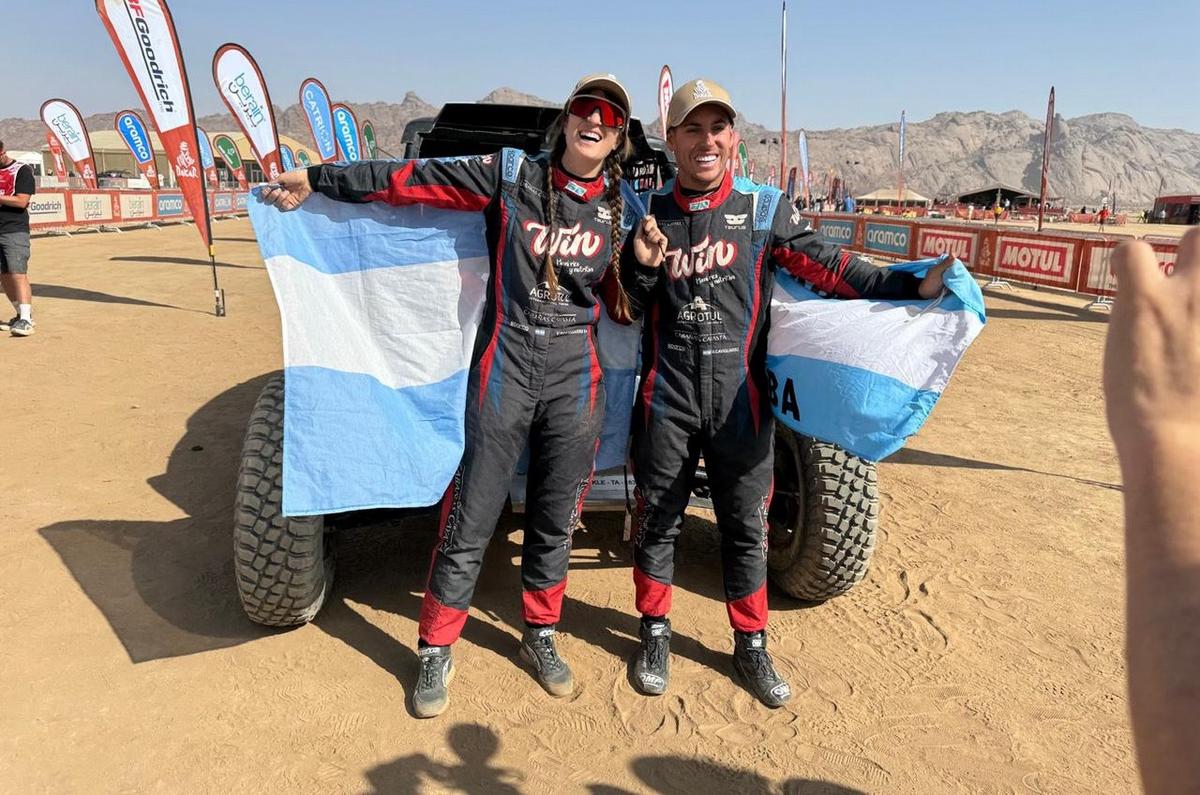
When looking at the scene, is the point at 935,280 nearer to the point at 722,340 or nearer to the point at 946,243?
the point at 722,340

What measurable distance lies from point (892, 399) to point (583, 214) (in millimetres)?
1262

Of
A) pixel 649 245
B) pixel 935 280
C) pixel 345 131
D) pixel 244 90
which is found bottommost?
pixel 935 280

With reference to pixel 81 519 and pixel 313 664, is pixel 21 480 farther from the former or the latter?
pixel 313 664

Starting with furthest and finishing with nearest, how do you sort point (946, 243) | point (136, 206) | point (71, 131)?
point (71, 131), point (136, 206), point (946, 243)

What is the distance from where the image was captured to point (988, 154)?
487 feet

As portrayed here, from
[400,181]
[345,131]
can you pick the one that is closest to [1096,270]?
[400,181]

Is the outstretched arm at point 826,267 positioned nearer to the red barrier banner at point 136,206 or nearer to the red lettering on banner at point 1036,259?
the red lettering on banner at point 1036,259

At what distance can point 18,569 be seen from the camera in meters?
3.37

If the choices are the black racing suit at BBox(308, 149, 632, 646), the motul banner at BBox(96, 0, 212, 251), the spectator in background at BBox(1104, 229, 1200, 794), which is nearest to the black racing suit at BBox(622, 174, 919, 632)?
the black racing suit at BBox(308, 149, 632, 646)

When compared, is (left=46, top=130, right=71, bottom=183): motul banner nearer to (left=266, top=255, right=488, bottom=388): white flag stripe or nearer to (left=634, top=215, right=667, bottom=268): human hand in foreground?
(left=266, top=255, right=488, bottom=388): white flag stripe

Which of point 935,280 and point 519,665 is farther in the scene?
point 519,665

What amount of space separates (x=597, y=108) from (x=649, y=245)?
1.63ft

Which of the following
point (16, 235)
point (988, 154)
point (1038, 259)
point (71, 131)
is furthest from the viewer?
point (988, 154)

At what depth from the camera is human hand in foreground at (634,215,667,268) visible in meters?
2.64
